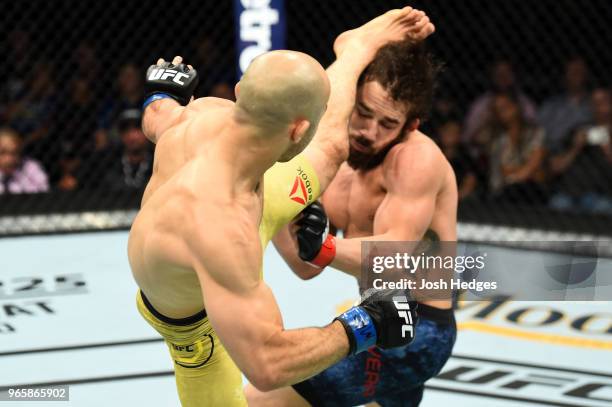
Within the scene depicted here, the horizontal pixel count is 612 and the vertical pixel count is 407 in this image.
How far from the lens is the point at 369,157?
8.10 feet

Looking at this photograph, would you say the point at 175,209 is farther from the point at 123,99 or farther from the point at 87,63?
the point at 87,63

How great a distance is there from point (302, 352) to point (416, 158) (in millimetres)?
768

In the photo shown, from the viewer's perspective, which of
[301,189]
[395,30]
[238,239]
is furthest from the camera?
[395,30]

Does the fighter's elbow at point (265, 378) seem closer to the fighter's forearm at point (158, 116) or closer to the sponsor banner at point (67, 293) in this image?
the fighter's forearm at point (158, 116)

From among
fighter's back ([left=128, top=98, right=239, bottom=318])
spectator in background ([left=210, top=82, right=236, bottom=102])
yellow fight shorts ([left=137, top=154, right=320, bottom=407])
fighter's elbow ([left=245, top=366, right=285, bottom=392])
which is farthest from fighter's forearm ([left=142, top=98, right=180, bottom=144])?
spectator in background ([left=210, top=82, right=236, bottom=102])

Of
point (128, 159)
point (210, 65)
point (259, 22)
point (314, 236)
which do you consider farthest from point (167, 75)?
point (210, 65)

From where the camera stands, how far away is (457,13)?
5.64 meters

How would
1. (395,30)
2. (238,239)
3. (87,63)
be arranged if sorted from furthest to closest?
(87,63) → (395,30) → (238,239)

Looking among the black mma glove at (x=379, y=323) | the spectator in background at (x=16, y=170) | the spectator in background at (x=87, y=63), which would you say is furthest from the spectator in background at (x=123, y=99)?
the black mma glove at (x=379, y=323)

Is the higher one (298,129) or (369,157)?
(298,129)

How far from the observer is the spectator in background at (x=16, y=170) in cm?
496

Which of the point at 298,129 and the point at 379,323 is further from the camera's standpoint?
the point at 379,323

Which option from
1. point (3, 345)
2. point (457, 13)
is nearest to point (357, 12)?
point (457, 13)

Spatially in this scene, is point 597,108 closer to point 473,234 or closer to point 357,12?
point 473,234
